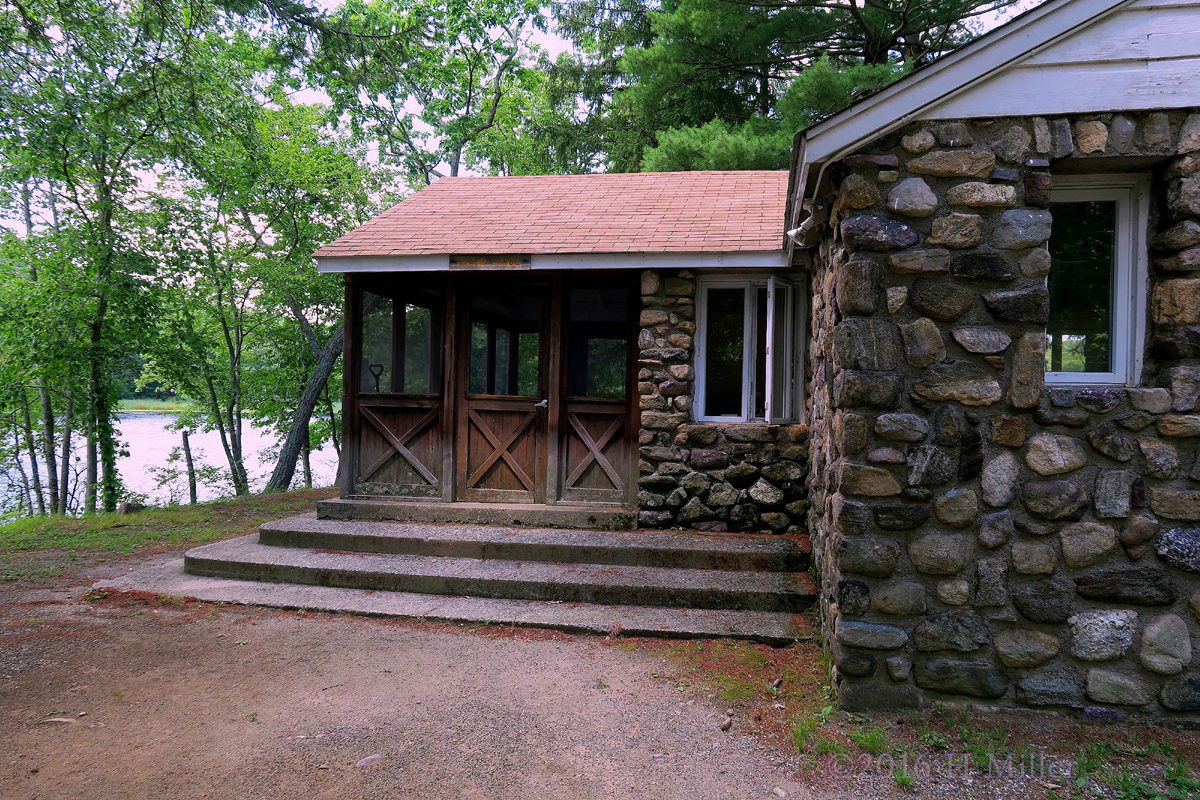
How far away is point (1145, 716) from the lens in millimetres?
3344

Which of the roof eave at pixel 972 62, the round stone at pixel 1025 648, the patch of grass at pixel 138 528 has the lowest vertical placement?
the patch of grass at pixel 138 528

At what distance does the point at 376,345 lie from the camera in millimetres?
7461

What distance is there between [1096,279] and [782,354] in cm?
319

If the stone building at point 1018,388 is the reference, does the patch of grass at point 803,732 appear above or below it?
below

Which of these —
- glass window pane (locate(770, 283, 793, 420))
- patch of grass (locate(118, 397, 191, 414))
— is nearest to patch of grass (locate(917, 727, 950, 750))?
glass window pane (locate(770, 283, 793, 420))

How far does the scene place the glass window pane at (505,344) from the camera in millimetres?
7289

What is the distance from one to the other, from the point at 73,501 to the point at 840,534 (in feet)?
47.5

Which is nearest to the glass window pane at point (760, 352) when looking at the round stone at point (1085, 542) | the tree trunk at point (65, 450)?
the round stone at point (1085, 542)

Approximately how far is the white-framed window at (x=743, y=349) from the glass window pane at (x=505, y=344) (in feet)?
5.61

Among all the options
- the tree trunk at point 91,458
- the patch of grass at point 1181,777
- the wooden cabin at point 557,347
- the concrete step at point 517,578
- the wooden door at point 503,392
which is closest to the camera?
the patch of grass at point 1181,777

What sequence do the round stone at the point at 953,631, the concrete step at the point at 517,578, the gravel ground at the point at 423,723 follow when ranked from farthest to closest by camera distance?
1. the concrete step at the point at 517,578
2. the round stone at the point at 953,631
3. the gravel ground at the point at 423,723

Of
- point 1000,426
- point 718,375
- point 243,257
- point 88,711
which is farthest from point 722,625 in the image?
point 243,257

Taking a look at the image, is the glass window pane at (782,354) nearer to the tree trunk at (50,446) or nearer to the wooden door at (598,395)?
the wooden door at (598,395)

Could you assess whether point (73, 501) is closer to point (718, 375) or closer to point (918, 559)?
point (718, 375)
